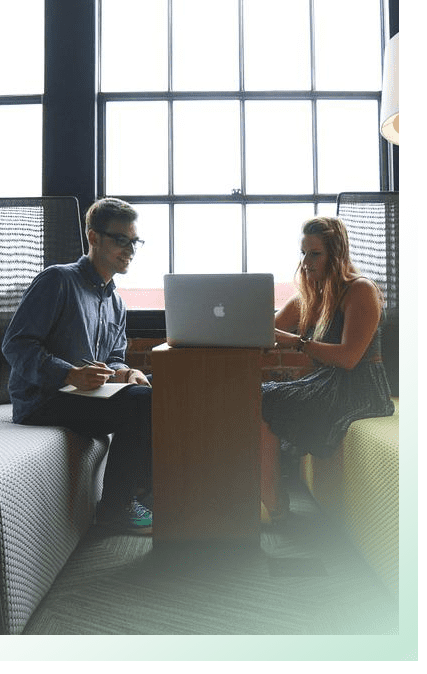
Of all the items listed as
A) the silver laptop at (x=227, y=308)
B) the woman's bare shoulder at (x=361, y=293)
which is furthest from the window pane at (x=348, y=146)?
the silver laptop at (x=227, y=308)

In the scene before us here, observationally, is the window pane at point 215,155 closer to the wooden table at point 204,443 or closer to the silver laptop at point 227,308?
the silver laptop at point 227,308

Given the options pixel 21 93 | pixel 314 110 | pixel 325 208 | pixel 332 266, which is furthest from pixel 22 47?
pixel 332 266

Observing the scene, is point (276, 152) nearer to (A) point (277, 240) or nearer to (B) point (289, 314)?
(A) point (277, 240)

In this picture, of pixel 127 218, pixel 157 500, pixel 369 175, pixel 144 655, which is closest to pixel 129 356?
pixel 127 218

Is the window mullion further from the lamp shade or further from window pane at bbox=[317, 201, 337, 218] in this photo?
the lamp shade

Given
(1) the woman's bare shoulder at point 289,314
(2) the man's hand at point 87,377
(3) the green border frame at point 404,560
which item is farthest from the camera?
(1) the woman's bare shoulder at point 289,314

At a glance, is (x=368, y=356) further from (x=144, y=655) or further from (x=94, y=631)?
(x=144, y=655)

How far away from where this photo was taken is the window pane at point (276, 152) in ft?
9.45

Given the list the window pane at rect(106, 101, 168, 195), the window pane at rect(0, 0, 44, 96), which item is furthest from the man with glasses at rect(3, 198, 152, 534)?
the window pane at rect(0, 0, 44, 96)

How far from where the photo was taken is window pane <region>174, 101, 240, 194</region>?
2883 mm

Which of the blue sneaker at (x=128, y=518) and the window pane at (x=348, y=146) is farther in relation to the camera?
the window pane at (x=348, y=146)

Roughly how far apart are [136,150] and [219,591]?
6.83 ft

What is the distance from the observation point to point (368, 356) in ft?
6.81

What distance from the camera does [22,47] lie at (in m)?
2.89
